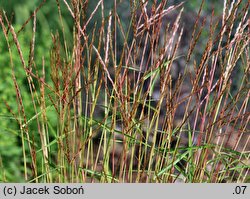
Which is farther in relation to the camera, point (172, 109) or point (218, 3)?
point (218, 3)

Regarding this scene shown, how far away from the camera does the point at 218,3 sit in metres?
3.56

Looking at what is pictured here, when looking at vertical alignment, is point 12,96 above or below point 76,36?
above
